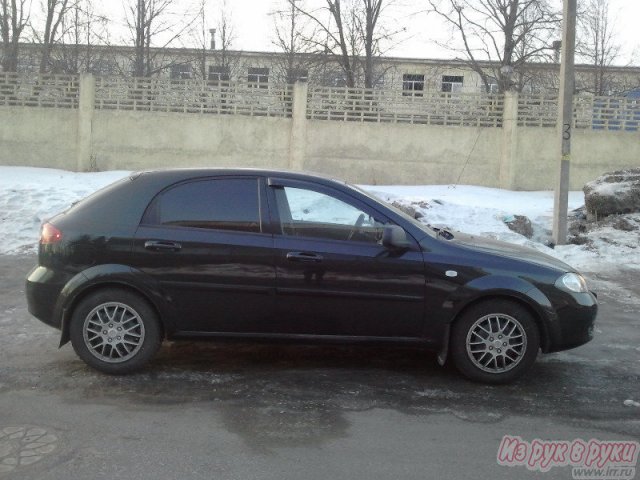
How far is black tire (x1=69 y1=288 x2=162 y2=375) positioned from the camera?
502 cm

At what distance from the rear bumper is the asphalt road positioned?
0.44 metres

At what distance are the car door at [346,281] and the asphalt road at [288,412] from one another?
44 centimetres

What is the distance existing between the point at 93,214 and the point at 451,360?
9.91 feet

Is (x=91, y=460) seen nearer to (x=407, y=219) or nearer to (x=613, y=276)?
(x=407, y=219)

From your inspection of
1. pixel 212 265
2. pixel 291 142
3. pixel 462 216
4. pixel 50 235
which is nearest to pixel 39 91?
pixel 291 142

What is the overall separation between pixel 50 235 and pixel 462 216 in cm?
932

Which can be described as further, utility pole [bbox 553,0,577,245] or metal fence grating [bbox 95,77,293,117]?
metal fence grating [bbox 95,77,293,117]

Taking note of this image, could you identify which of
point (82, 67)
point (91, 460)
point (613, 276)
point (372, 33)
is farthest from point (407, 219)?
point (82, 67)

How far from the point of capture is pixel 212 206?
5160 millimetres

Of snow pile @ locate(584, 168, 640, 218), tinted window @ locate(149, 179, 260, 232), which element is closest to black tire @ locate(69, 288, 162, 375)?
tinted window @ locate(149, 179, 260, 232)

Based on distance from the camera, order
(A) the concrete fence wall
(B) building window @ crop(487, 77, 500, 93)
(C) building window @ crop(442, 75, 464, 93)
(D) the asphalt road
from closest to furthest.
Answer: (D) the asphalt road, (A) the concrete fence wall, (B) building window @ crop(487, 77, 500, 93), (C) building window @ crop(442, 75, 464, 93)

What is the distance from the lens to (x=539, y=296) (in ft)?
16.4

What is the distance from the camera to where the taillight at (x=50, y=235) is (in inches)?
200

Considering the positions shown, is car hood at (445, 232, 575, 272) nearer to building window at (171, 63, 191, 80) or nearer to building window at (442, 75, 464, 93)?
building window at (171, 63, 191, 80)
